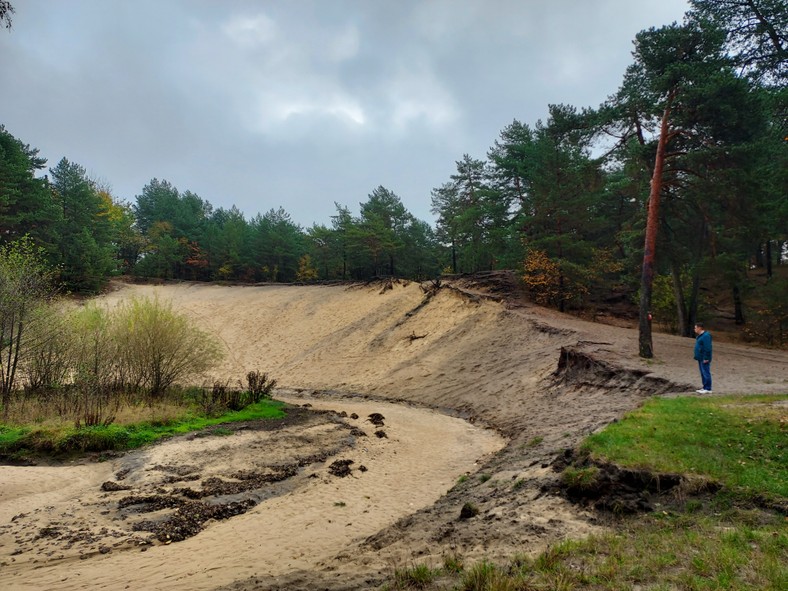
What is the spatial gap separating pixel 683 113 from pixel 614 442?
46.6 ft

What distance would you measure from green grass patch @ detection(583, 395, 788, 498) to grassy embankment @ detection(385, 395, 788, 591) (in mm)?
16

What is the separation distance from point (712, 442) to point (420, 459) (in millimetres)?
7539

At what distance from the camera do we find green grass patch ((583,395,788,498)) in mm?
6293

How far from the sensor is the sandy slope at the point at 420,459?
6.34 meters

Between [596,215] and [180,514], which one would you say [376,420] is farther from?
[596,215]

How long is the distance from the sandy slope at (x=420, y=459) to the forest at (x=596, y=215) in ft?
12.4

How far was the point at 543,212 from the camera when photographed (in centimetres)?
2997

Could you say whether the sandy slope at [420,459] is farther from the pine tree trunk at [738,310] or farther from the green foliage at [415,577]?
the pine tree trunk at [738,310]

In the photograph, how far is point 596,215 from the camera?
36.0 m

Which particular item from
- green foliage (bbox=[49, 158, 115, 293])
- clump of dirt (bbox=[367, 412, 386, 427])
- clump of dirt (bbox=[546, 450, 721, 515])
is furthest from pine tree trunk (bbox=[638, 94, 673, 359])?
green foliage (bbox=[49, 158, 115, 293])

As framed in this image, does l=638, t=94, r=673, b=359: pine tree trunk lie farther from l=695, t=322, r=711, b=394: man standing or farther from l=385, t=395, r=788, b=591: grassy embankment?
l=385, t=395, r=788, b=591: grassy embankment

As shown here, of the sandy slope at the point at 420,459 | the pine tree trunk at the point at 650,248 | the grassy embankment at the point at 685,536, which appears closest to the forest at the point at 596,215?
the pine tree trunk at the point at 650,248

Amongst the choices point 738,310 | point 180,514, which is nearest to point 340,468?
point 180,514

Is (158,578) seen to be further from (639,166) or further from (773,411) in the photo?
(639,166)
